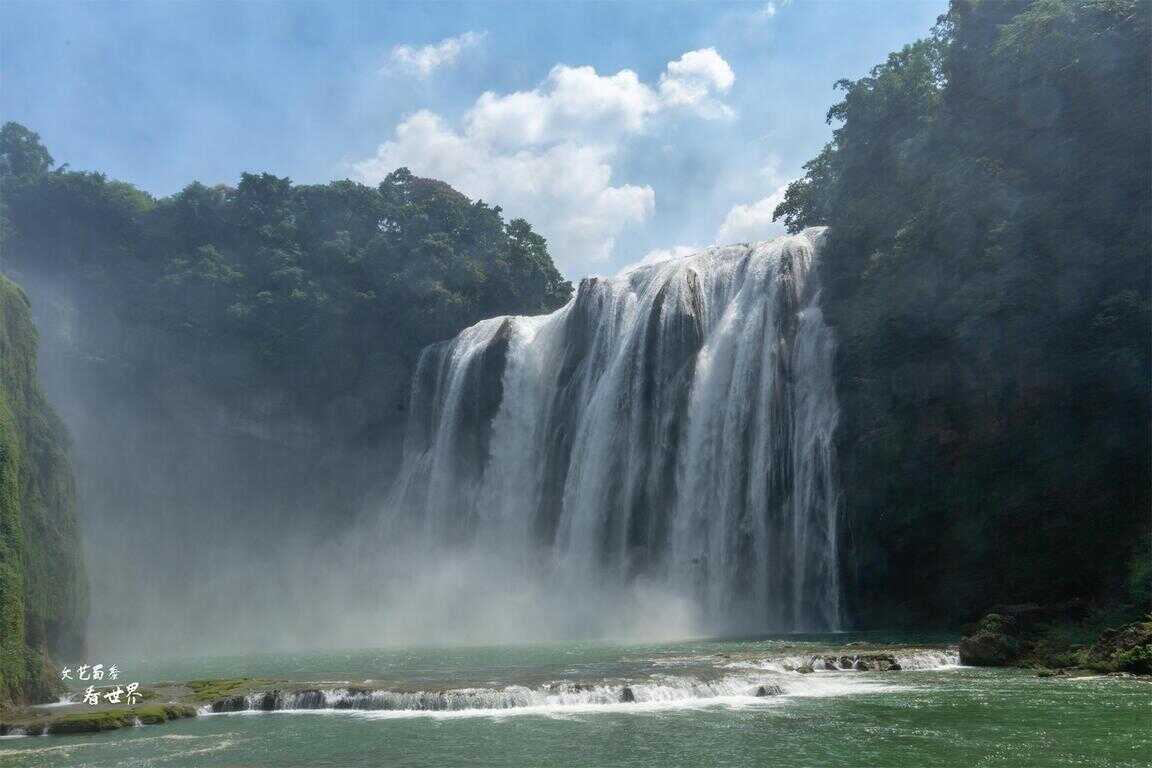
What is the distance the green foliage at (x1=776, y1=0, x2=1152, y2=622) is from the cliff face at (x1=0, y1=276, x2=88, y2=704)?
22.2 metres

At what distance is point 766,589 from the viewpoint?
31.6 meters

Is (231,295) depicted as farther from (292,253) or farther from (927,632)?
(927,632)

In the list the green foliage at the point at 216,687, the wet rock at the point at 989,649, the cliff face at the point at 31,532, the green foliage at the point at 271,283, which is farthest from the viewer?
the green foliage at the point at 271,283

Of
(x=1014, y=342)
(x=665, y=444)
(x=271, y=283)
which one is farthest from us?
(x=271, y=283)

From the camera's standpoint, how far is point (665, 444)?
35.8m

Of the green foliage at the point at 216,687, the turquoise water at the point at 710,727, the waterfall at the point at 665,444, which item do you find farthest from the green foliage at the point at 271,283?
→ the turquoise water at the point at 710,727

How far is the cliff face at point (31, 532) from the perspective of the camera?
1884cm

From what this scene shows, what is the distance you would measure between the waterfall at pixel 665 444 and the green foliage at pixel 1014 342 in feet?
6.19

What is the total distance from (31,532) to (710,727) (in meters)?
16.9

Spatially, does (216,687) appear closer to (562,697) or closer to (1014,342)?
(562,697)

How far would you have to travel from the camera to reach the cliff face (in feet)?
61.8

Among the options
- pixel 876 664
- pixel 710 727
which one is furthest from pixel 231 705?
Result: pixel 876 664

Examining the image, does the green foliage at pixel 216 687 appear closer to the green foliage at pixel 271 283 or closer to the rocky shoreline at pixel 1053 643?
the rocky shoreline at pixel 1053 643

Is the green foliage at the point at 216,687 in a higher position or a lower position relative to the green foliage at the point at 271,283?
lower
